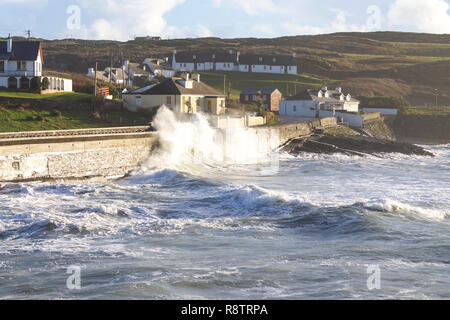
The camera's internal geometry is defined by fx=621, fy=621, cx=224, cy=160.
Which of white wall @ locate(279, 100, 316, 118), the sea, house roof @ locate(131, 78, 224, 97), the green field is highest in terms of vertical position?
the green field

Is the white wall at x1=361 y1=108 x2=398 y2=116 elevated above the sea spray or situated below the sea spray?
above

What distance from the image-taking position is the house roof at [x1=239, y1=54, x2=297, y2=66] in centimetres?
12675

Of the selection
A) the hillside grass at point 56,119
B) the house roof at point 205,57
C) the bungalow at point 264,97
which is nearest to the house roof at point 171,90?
the hillside grass at point 56,119

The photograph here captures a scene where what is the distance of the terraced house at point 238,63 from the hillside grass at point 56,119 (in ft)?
244

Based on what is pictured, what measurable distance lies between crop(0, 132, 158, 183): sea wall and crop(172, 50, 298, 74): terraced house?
8749 centimetres

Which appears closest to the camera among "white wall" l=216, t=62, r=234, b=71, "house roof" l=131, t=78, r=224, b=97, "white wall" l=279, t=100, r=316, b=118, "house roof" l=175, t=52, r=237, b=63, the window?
"house roof" l=131, t=78, r=224, b=97

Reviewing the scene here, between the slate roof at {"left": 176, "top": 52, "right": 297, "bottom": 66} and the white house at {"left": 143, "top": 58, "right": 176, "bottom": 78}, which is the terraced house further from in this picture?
the white house at {"left": 143, "top": 58, "right": 176, "bottom": 78}

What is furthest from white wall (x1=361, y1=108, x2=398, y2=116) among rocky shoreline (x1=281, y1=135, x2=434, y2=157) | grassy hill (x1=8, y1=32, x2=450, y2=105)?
rocky shoreline (x1=281, y1=135, x2=434, y2=157)

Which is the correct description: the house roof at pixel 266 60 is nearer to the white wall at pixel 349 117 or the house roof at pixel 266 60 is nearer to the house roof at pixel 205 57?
the house roof at pixel 205 57

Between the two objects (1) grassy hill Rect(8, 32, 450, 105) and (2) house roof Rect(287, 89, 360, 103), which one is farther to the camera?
(1) grassy hill Rect(8, 32, 450, 105)

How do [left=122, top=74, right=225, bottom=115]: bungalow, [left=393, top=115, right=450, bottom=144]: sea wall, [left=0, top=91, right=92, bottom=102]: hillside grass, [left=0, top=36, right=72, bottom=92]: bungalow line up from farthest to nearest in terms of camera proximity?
[left=393, top=115, right=450, bottom=144]: sea wall → [left=0, top=36, right=72, bottom=92]: bungalow → [left=122, top=74, right=225, bottom=115]: bungalow → [left=0, top=91, right=92, bottom=102]: hillside grass

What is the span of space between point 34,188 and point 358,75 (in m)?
115

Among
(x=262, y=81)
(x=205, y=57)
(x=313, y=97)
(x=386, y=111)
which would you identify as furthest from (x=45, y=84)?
(x=205, y=57)

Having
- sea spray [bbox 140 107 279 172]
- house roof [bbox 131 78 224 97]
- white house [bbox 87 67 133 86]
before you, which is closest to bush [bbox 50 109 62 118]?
sea spray [bbox 140 107 279 172]
